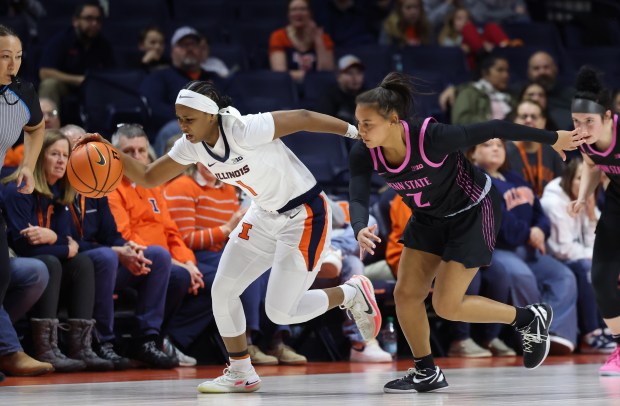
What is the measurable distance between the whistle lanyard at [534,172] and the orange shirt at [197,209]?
104 inches

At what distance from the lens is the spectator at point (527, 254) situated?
8.20 m

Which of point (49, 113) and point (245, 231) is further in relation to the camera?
point (49, 113)

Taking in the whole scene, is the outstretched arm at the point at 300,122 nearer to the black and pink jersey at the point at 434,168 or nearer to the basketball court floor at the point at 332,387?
the black and pink jersey at the point at 434,168

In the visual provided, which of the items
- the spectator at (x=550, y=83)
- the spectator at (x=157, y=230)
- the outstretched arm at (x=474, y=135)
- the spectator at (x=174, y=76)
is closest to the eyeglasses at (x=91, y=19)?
the spectator at (x=174, y=76)

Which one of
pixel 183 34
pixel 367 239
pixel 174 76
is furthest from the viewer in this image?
pixel 183 34

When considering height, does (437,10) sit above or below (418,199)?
above

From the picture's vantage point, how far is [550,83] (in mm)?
10336

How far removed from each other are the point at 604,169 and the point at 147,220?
304 cm

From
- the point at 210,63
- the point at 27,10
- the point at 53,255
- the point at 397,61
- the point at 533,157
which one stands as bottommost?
the point at 53,255

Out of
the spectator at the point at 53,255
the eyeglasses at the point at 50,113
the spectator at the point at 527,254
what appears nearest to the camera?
the spectator at the point at 53,255

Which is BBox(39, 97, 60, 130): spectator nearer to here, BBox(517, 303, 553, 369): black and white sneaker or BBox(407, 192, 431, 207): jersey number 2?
BBox(407, 192, 431, 207): jersey number 2

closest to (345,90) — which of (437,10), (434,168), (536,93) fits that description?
(536,93)

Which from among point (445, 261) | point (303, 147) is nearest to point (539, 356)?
point (445, 261)

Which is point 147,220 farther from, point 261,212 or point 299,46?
point 299,46
